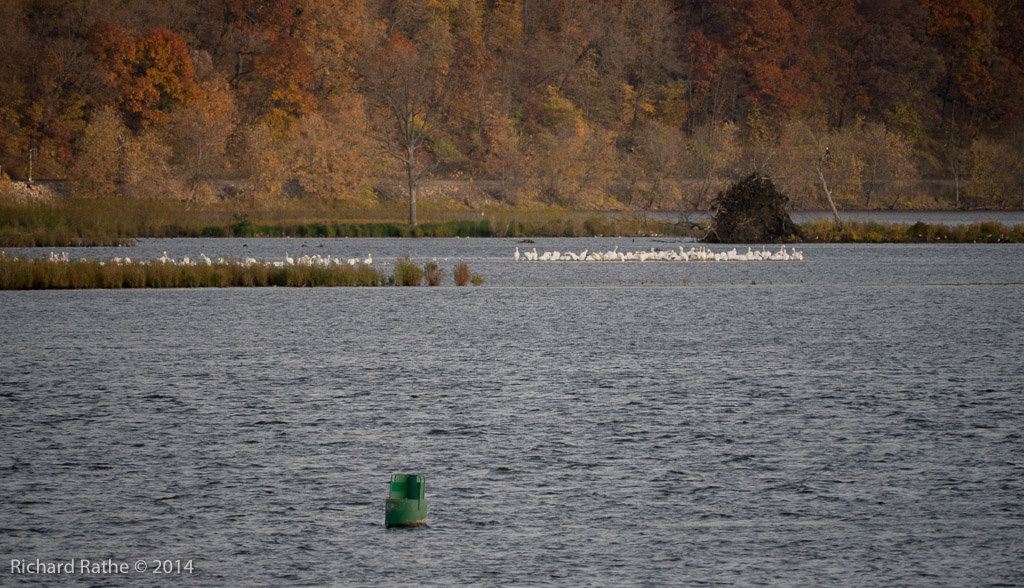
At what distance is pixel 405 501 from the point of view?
11375mm

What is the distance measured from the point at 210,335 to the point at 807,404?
1495cm

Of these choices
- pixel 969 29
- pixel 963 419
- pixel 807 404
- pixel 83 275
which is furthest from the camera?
pixel 969 29

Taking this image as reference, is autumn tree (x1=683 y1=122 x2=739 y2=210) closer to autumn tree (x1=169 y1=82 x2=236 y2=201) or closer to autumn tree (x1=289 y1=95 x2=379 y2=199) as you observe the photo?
autumn tree (x1=289 y1=95 x2=379 y2=199)

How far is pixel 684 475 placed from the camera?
44.8 feet

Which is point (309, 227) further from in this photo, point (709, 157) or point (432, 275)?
point (709, 157)

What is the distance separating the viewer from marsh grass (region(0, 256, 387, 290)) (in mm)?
41062

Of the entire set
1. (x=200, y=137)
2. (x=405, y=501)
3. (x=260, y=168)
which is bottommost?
(x=405, y=501)

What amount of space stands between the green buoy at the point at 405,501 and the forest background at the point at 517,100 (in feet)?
218

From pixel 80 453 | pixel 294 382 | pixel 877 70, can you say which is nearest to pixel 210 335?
pixel 294 382

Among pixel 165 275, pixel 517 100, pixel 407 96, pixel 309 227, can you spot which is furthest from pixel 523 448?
pixel 517 100

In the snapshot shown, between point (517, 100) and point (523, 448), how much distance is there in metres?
122

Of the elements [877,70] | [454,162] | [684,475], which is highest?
[877,70]

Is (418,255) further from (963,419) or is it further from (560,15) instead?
(560,15)

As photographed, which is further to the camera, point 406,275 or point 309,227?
point 309,227
